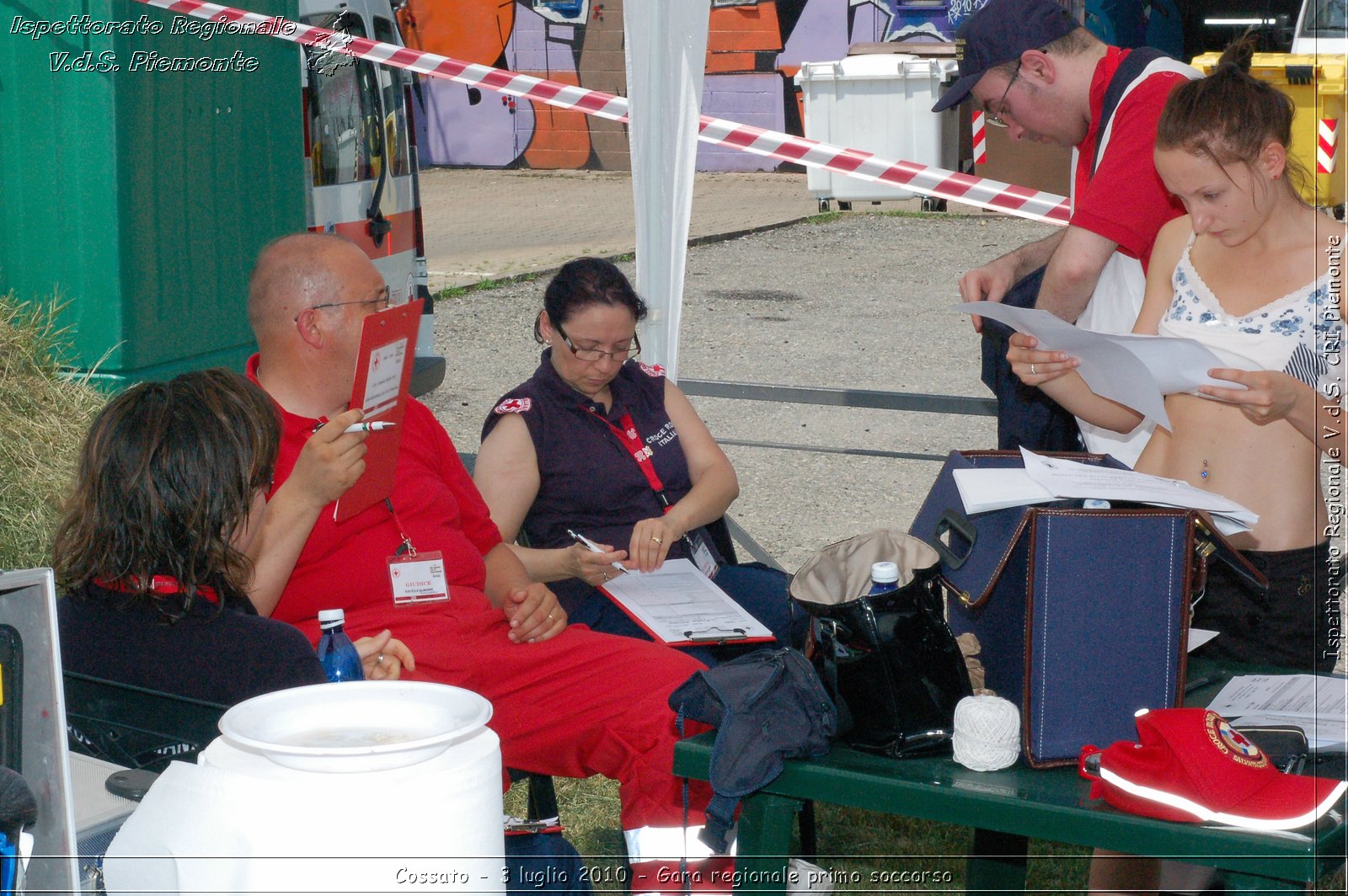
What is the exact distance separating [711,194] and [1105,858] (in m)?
14.0

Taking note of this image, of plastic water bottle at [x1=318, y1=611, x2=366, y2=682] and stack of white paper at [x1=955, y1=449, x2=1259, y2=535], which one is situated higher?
stack of white paper at [x1=955, y1=449, x2=1259, y2=535]

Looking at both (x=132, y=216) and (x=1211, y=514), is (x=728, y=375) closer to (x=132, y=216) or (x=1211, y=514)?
(x=132, y=216)

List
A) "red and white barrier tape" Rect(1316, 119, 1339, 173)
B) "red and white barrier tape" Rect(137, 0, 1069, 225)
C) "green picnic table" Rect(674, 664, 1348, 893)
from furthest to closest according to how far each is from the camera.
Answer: "red and white barrier tape" Rect(1316, 119, 1339, 173)
"red and white barrier tape" Rect(137, 0, 1069, 225)
"green picnic table" Rect(674, 664, 1348, 893)

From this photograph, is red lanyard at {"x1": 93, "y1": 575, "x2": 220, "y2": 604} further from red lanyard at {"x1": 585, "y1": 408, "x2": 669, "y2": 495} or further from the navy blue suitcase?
red lanyard at {"x1": 585, "y1": 408, "x2": 669, "y2": 495}

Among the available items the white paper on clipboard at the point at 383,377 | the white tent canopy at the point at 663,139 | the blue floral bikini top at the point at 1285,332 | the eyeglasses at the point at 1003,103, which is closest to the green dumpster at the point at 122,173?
the white tent canopy at the point at 663,139

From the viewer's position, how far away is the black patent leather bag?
1.87 metres

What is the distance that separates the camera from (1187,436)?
8.04 ft

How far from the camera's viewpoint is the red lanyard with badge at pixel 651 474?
3312 mm

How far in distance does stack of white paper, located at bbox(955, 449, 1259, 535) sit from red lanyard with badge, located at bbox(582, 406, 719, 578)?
1.37 m

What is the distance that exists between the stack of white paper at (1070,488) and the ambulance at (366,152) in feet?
11.0

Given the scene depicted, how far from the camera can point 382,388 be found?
7.59 ft

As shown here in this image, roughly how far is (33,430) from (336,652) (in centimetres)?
212

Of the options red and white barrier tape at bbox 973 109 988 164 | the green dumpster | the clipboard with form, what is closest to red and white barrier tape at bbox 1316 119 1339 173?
red and white barrier tape at bbox 973 109 988 164

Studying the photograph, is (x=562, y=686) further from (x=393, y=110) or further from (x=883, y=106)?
(x=883, y=106)
